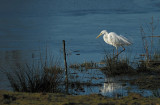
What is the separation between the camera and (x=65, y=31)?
1711cm

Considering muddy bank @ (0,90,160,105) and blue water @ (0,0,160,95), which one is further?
blue water @ (0,0,160,95)

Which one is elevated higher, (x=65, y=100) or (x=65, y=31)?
(x=65, y=31)

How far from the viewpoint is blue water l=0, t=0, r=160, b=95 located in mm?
11273

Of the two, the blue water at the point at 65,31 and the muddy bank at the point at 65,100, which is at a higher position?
the blue water at the point at 65,31

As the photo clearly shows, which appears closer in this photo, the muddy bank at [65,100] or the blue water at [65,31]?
the muddy bank at [65,100]

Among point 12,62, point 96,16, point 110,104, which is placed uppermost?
point 96,16

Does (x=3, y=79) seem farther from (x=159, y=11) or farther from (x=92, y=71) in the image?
(x=159, y=11)

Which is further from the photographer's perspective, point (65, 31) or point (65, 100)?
point (65, 31)

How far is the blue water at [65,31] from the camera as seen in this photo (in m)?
11.3

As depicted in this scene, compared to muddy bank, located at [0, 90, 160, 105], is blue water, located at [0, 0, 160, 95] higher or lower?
higher

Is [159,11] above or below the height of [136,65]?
above

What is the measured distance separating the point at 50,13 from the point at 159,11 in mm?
7591

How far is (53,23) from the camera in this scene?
67.4 ft

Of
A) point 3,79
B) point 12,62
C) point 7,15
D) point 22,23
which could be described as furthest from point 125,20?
point 3,79
